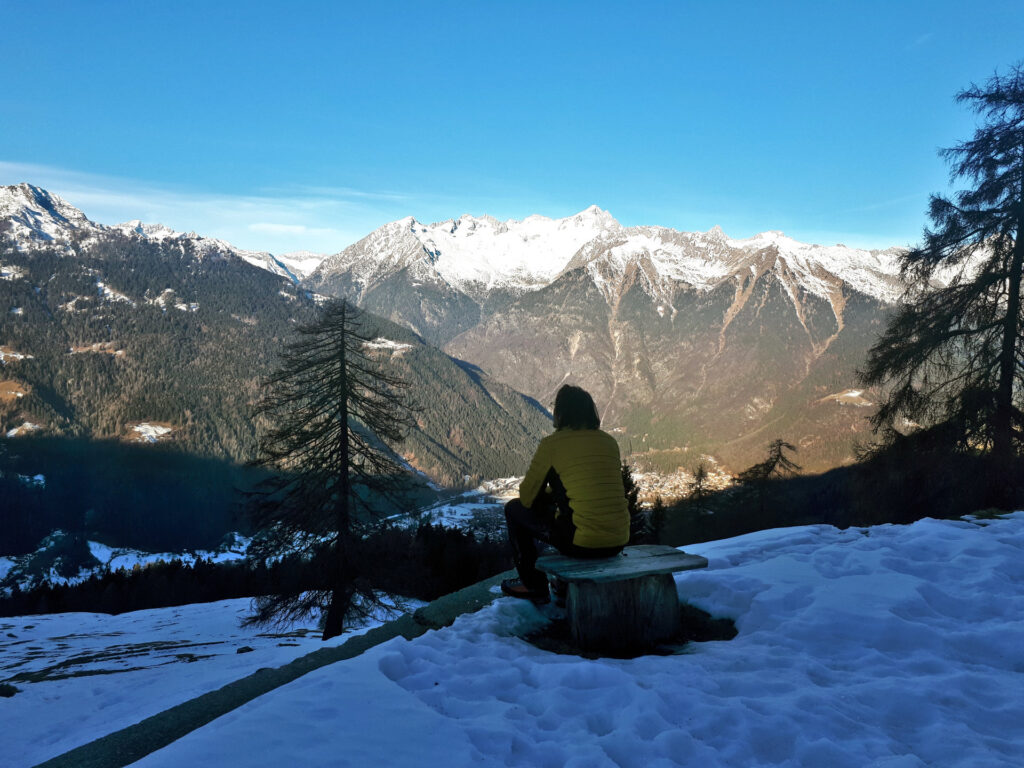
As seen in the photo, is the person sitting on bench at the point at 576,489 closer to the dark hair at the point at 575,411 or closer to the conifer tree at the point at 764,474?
the dark hair at the point at 575,411

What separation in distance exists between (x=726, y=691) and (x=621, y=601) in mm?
1197

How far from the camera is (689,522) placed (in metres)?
44.7

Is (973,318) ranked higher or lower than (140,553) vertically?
higher

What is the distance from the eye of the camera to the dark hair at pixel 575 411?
5.54m

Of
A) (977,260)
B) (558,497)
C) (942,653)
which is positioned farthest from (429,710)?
(977,260)

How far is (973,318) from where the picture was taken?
13.9 metres

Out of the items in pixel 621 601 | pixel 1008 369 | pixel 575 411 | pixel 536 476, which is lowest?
pixel 621 601

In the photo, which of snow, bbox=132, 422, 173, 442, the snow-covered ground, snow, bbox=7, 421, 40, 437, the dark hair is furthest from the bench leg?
snow, bbox=7, 421, 40, 437

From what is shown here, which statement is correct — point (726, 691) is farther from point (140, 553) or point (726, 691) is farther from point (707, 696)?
point (140, 553)

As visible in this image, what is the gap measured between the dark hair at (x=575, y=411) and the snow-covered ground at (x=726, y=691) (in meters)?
1.97

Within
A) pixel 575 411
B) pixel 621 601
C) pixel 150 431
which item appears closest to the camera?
pixel 621 601

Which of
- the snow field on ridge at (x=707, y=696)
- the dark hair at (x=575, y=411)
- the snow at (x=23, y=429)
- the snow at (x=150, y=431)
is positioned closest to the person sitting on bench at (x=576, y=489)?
the dark hair at (x=575, y=411)

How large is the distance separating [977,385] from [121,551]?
174027 millimetres

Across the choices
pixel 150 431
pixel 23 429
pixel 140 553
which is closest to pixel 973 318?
pixel 140 553
